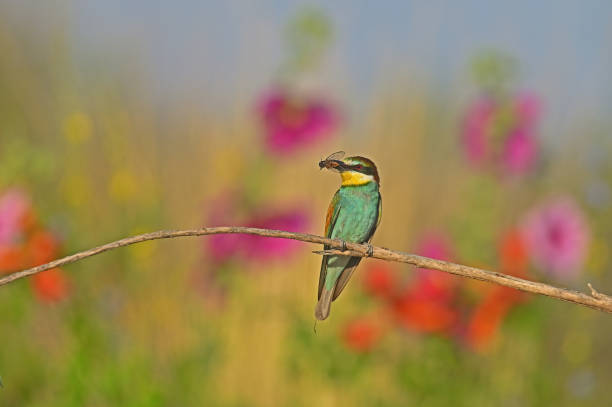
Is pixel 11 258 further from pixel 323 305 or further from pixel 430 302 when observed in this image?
pixel 323 305

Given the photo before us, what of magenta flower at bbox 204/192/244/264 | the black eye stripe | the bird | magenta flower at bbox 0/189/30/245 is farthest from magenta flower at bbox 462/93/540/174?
the black eye stripe

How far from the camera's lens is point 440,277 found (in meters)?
2.68

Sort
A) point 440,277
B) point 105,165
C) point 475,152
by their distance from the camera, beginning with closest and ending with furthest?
point 440,277 < point 475,152 < point 105,165

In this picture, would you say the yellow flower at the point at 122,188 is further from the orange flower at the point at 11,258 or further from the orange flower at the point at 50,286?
the orange flower at the point at 11,258

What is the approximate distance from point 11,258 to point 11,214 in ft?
0.39

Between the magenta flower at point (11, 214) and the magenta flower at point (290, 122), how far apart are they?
36.2 inches

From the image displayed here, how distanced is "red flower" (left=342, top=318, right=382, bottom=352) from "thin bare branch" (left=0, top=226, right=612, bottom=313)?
1.77 m

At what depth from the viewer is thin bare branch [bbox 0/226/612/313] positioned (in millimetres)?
817

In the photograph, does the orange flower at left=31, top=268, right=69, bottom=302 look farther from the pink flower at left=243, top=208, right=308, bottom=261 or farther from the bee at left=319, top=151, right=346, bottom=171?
the bee at left=319, top=151, right=346, bottom=171

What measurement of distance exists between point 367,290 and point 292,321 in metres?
0.37

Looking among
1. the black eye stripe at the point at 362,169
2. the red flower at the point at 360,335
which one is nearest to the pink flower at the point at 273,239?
the red flower at the point at 360,335

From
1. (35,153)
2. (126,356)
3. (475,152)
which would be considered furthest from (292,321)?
(35,153)

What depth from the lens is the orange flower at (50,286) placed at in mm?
2488

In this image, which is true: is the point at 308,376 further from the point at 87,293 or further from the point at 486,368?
the point at 87,293
